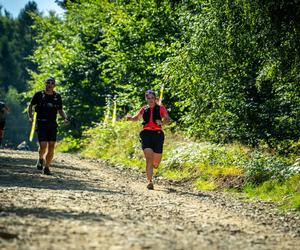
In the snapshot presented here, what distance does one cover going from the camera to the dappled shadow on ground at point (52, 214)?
256 inches

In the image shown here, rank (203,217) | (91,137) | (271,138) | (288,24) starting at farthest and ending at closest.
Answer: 1. (91,137)
2. (271,138)
3. (288,24)
4. (203,217)

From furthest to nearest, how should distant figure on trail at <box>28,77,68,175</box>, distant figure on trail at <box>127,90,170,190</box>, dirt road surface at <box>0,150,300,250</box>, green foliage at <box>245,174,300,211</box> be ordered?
distant figure on trail at <box>28,77,68,175</box> → distant figure on trail at <box>127,90,170,190</box> → green foliage at <box>245,174,300,211</box> → dirt road surface at <box>0,150,300,250</box>

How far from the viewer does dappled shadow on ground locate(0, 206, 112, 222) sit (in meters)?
6.49

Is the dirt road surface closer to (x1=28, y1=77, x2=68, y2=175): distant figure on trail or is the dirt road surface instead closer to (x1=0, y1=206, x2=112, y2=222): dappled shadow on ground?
(x1=0, y1=206, x2=112, y2=222): dappled shadow on ground

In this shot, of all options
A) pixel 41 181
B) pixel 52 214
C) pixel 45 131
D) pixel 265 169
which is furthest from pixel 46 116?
pixel 52 214

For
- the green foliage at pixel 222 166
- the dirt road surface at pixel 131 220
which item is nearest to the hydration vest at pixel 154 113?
the dirt road surface at pixel 131 220

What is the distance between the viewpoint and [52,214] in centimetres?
670

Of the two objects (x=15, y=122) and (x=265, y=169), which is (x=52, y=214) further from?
(x=15, y=122)

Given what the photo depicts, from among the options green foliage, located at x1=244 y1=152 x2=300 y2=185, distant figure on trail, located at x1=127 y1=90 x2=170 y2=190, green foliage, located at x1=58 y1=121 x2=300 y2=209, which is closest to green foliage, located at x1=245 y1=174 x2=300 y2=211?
green foliage, located at x1=58 y1=121 x2=300 y2=209

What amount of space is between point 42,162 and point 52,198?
212 inches

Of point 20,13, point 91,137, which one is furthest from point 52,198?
point 20,13

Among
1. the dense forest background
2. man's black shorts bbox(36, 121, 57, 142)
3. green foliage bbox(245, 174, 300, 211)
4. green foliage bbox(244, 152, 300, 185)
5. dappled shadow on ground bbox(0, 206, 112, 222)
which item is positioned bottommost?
dappled shadow on ground bbox(0, 206, 112, 222)

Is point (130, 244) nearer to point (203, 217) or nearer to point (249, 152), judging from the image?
point (203, 217)

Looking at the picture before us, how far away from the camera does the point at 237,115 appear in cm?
1302
